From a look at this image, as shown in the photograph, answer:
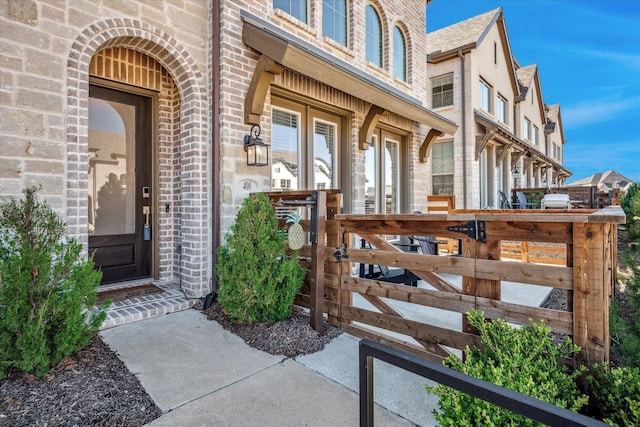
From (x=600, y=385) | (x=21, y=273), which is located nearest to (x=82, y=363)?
(x=21, y=273)

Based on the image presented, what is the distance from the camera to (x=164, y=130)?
14.5ft

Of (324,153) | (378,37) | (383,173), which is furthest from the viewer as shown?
(383,173)

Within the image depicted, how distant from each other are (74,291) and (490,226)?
2906mm

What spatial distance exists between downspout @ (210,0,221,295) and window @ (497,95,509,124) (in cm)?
1382

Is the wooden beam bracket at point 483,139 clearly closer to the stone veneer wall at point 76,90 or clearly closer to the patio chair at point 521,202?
the patio chair at point 521,202

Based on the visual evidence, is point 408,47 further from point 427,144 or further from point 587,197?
point 587,197

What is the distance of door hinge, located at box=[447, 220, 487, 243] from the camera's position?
235 centimetres

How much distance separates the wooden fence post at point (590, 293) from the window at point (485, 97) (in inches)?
485

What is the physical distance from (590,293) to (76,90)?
4303 mm

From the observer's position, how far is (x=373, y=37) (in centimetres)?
654

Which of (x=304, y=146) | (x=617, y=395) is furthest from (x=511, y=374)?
(x=304, y=146)

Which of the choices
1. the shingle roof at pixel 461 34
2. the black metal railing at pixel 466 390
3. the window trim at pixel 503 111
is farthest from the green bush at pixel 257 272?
the window trim at pixel 503 111

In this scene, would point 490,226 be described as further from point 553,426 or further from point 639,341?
point 553,426

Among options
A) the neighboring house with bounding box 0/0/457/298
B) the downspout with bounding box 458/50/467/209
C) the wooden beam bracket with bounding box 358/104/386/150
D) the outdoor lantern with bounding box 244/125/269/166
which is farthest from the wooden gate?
the downspout with bounding box 458/50/467/209
